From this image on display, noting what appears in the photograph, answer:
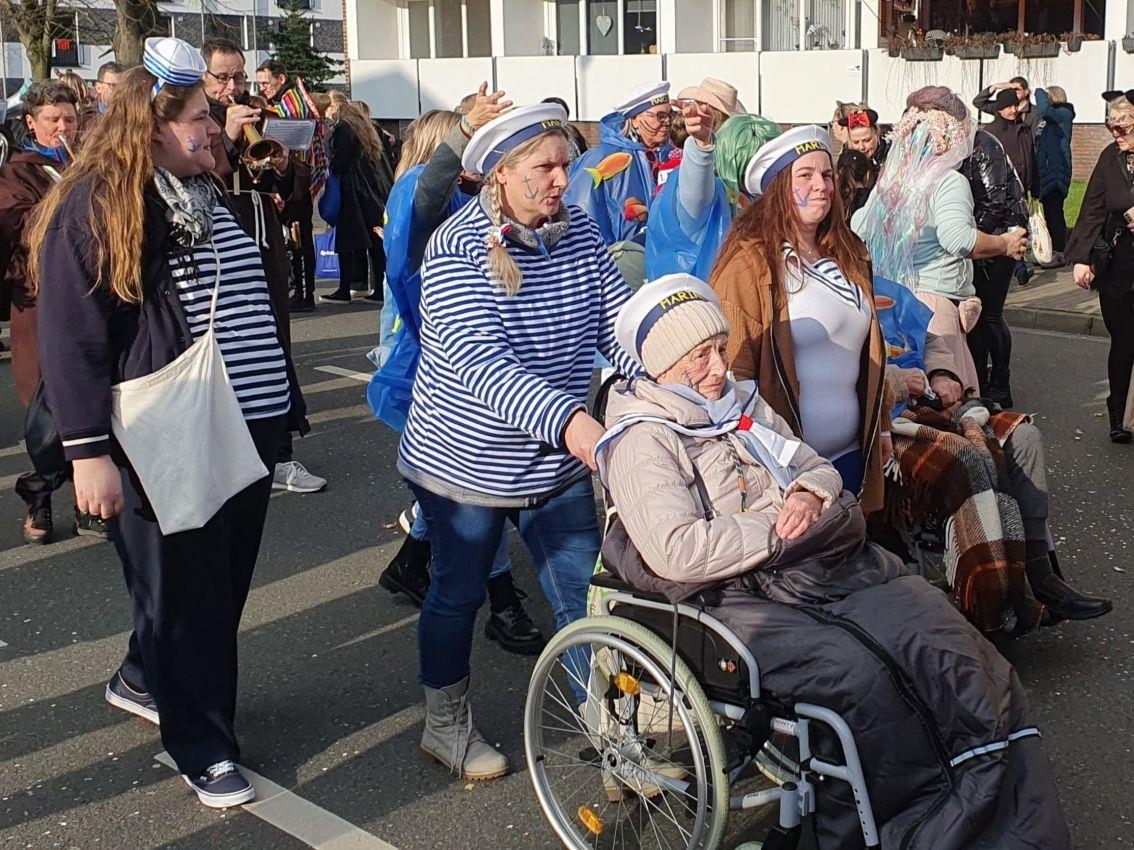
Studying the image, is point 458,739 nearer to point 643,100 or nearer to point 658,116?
point 658,116

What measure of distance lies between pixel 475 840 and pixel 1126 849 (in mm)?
1680

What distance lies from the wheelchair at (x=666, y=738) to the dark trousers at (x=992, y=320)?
210 inches

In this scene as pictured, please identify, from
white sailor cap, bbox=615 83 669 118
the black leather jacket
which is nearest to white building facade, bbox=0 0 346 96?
the black leather jacket

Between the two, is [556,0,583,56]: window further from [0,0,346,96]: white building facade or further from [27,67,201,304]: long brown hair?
[27,67,201,304]: long brown hair

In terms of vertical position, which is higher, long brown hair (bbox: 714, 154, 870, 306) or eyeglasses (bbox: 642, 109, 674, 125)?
eyeglasses (bbox: 642, 109, 674, 125)

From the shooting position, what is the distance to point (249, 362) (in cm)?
402

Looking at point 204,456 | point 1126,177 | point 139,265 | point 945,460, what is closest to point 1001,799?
point 945,460

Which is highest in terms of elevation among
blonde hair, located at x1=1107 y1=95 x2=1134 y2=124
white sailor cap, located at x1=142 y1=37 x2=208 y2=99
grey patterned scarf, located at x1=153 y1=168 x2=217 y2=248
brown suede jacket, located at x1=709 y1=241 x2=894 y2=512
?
white sailor cap, located at x1=142 y1=37 x2=208 y2=99

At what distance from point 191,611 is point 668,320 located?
1.54 m

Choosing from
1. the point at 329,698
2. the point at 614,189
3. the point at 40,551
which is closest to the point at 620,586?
the point at 329,698

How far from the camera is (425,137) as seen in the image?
605 centimetres

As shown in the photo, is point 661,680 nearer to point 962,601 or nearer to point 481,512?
point 481,512

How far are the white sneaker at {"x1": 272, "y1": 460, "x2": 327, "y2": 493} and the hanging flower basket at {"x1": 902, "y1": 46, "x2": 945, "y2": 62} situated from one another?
2051cm

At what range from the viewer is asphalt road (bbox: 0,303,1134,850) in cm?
400
